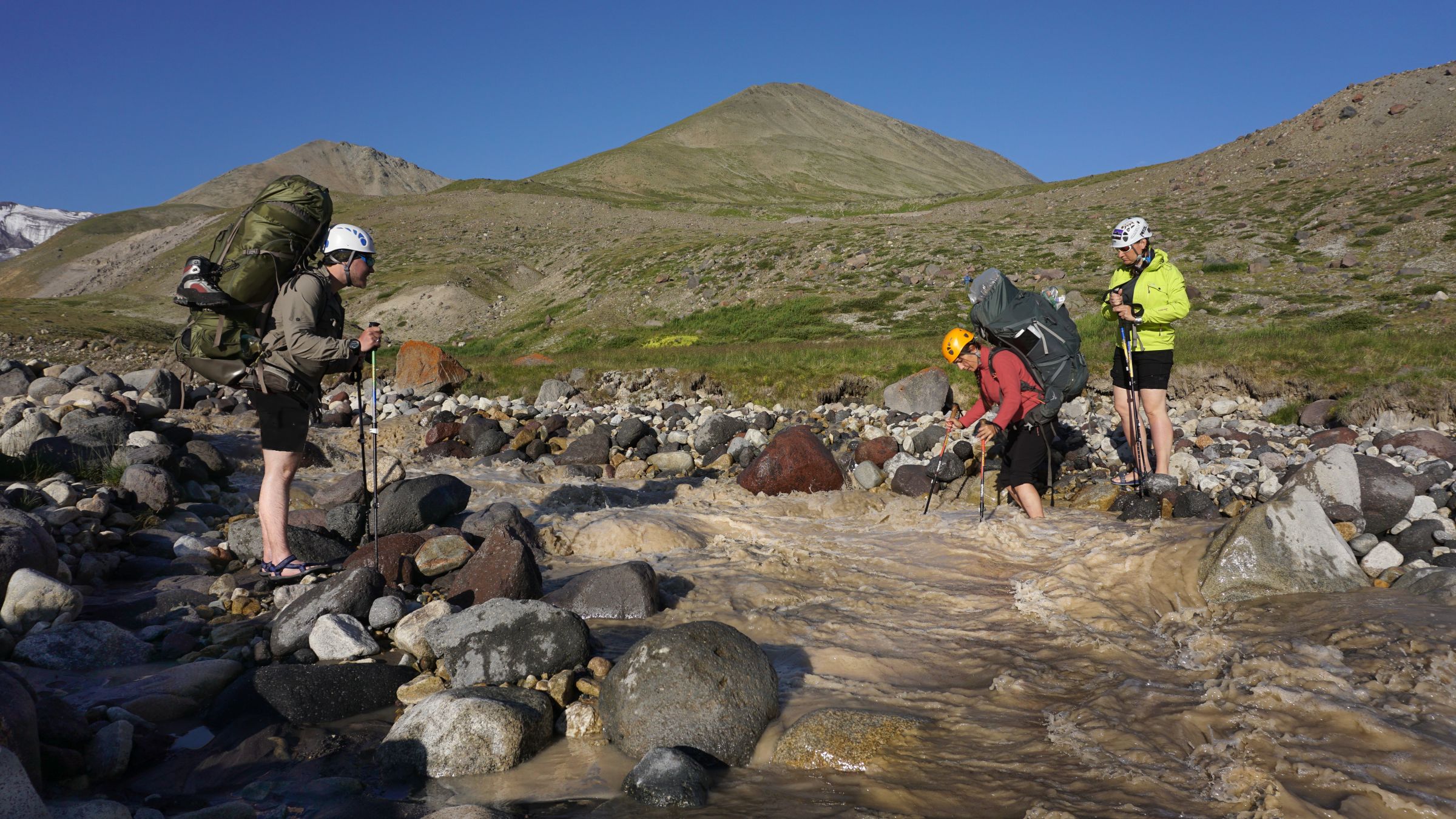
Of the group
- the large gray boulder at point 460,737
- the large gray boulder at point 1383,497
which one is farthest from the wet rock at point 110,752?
the large gray boulder at point 1383,497

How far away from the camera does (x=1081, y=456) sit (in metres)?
12.3

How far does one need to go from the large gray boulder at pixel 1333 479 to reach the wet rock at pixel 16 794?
1029 cm

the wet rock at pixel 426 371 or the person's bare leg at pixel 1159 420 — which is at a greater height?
the wet rock at pixel 426 371

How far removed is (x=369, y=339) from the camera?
712cm

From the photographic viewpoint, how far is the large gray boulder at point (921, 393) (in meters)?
15.1

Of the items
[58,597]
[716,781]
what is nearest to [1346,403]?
[716,781]

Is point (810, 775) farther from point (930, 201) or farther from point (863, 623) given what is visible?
point (930, 201)

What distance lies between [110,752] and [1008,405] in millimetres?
8062

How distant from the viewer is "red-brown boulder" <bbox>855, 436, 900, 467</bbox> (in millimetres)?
13070

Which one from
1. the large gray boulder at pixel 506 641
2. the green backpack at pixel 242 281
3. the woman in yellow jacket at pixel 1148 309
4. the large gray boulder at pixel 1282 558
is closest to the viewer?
the large gray boulder at pixel 506 641

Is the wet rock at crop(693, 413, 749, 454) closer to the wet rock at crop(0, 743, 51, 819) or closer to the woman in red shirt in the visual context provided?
the woman in red shirt

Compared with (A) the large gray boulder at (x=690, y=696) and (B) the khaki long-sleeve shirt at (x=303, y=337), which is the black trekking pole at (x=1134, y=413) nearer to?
(A) the large gray boulder at (x=690, y=696)

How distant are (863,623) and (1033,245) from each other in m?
27.9

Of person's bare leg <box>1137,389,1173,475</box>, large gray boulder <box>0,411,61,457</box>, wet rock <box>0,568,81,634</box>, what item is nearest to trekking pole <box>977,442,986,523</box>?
person's bare leg <box>1137,389,1173,475</box>
